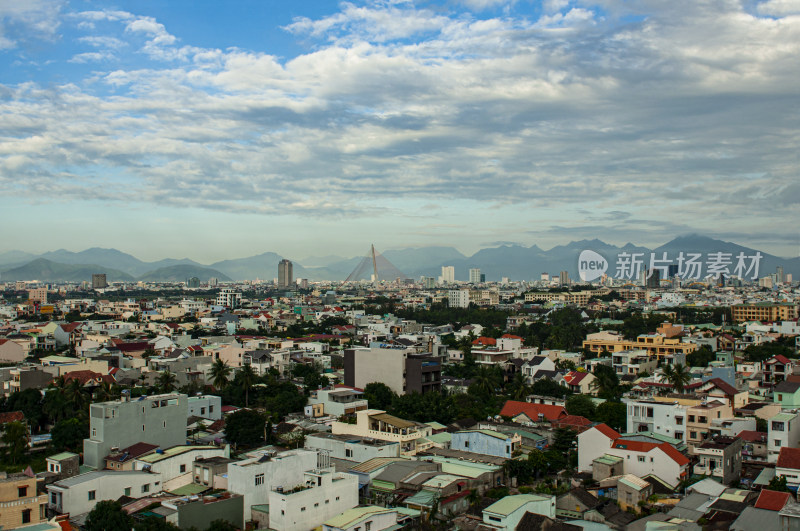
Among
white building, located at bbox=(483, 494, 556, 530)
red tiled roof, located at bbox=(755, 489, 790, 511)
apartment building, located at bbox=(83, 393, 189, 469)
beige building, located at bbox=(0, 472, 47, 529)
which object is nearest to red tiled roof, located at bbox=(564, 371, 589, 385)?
white building, located at bbox=(483, 494, 556, 530)

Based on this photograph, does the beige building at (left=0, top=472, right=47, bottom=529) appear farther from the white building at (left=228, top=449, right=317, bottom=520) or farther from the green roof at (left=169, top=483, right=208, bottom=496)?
the white building at (left=228, top=449, right=317, bottom=520)

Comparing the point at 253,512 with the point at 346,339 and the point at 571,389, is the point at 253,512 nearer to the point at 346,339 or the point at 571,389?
the point at 571,389

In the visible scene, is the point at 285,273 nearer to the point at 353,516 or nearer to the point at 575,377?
the point at 575,377

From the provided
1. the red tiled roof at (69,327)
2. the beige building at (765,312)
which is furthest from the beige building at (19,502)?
Result: the beige building at (765,312)

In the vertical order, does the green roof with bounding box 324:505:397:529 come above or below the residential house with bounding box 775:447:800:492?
below

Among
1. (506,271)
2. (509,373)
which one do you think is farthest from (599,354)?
(506,271)

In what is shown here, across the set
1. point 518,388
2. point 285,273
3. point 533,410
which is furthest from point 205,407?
point 285,273

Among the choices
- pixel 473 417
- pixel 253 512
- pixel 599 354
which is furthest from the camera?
pixel 599 354
